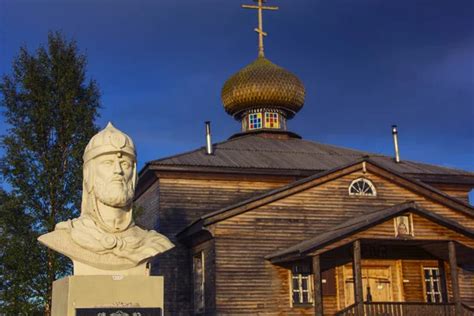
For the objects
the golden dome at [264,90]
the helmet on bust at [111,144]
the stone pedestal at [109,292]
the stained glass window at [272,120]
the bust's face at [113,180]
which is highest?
the golden dome at [264,90]

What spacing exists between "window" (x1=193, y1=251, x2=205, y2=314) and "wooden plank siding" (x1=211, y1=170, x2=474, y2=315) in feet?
4.61

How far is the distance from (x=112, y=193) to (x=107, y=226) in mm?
343

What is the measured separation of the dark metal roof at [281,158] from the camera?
21.6 meters

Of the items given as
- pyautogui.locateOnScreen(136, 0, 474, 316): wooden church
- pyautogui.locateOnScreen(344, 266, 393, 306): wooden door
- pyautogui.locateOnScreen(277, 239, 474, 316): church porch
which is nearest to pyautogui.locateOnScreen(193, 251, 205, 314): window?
pyautogui.locateOnScreen(136, 0, 474, 316): wooden church

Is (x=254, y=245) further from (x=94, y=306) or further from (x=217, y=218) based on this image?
(x=94, y=306)

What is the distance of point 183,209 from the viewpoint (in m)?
21.0

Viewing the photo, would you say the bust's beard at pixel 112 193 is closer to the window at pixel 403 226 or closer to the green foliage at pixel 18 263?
the green foliage at pixel 18 263

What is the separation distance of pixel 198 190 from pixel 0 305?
8582 mm

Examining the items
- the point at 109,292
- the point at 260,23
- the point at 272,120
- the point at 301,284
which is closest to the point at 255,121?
the point at 272,120

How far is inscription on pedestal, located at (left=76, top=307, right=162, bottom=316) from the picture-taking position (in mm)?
6352

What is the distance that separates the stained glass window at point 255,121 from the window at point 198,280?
8.68m

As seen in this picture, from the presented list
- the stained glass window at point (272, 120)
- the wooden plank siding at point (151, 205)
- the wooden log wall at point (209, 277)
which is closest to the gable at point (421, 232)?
the wooden log wall at point (209, 277)

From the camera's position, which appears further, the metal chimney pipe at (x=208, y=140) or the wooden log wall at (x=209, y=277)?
the metal chimney pipe at (x=208, y=140)

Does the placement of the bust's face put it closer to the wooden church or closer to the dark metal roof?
the wooden church
